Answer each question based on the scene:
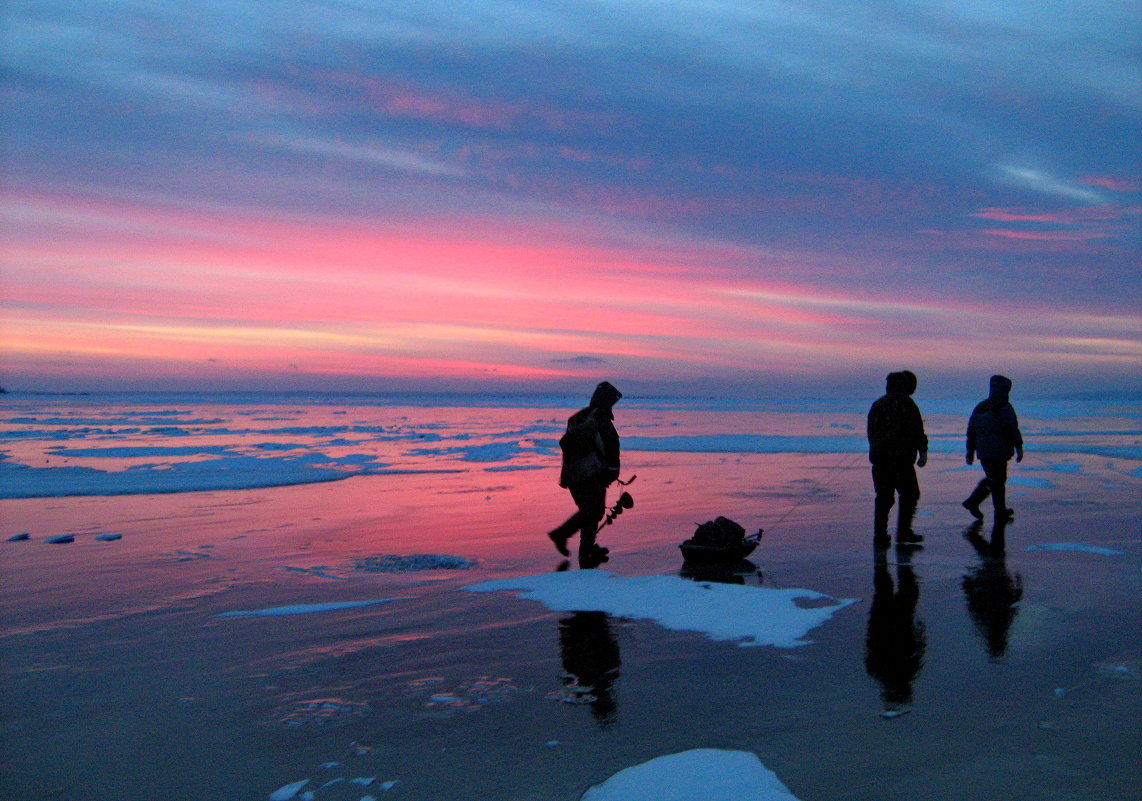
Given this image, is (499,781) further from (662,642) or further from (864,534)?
(864,534)

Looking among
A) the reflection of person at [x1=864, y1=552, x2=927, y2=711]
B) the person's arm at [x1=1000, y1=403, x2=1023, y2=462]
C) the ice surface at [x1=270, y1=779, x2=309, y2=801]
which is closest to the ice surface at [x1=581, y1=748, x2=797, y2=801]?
the reflection of person at [x1=864, y1=552, x2=927, y2=711]

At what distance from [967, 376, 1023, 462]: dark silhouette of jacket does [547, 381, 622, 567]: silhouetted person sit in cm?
543

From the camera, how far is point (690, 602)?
282 inches

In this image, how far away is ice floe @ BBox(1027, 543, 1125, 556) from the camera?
30.2 ft

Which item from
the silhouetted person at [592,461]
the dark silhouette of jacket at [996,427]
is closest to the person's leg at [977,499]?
the dark silhouette of jacket at [996,427]

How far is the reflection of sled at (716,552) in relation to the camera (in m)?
8.78

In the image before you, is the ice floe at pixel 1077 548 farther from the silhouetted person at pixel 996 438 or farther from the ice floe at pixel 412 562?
the ice floe at pixel 412 562

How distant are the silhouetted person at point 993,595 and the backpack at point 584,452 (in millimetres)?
3898

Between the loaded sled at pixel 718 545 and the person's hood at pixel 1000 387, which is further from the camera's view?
the person's hood at pixel 1000 387

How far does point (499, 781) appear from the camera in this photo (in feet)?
12.7

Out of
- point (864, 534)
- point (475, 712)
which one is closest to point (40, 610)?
point (475, 712)

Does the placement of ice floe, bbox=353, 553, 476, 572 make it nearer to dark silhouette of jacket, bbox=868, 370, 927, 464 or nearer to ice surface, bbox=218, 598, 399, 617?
ice surface, bbox=218, 598, 399, 617

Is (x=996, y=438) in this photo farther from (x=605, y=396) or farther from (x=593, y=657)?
(x=593, y=657)

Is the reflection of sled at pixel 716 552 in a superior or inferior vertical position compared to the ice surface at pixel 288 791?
superior
